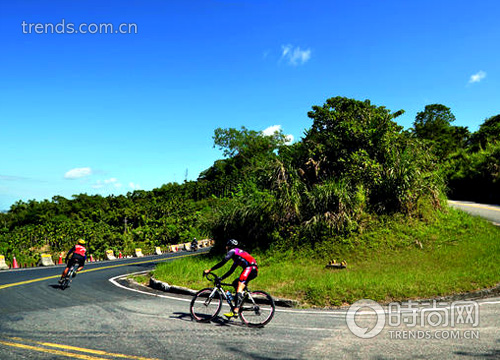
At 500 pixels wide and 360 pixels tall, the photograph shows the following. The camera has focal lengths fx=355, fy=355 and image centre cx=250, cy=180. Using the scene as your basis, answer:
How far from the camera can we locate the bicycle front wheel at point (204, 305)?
8226mm

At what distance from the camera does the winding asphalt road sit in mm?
5859

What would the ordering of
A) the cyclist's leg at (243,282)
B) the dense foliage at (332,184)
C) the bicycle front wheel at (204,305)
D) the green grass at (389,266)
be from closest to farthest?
1. the cyclist's leg at (243,282)
2. the bicycle front wheel at (204,305)
3. the green grass at (389,266)
4. the dense foliage at (332,184)

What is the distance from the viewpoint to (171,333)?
A: 7.11m

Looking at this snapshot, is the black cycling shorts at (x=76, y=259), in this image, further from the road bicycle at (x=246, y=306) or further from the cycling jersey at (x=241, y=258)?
the cycling jersey at (x=241, y=258)

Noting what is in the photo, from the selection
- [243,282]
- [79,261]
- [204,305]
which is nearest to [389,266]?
[243,282]

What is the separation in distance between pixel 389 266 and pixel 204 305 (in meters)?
7.83

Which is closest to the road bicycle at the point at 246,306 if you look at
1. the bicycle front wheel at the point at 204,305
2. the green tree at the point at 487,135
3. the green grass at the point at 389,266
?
the bicycle front wheel at the point at 204,305

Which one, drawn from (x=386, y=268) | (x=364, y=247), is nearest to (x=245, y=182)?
(x=364, y=247)

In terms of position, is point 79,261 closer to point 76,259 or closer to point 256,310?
point 76,259

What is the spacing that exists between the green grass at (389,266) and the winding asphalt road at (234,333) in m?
0.97

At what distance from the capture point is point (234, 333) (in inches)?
284

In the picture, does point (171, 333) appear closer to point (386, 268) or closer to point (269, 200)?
point (386, 268)

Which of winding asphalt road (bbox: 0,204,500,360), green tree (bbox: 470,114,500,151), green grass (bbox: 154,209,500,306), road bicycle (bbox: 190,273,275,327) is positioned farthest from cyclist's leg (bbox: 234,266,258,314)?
green tree (bbox: 470,114,500,151)

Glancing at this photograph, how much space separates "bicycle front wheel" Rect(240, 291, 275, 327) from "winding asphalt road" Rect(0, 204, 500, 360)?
0.22m
